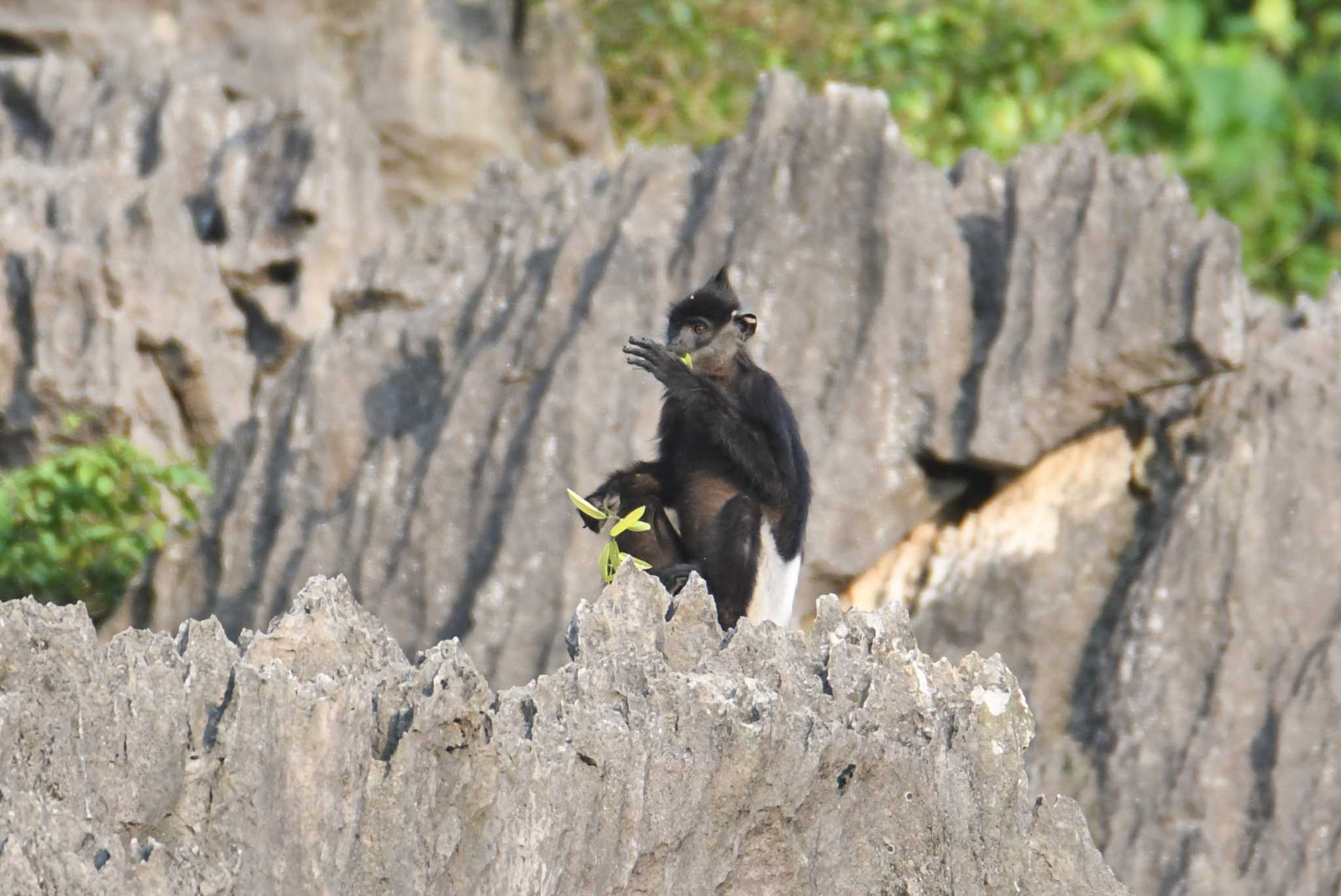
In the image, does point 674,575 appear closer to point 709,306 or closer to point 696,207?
point 709,306

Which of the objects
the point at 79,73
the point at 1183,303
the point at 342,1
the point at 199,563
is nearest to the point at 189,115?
the point at 79,73

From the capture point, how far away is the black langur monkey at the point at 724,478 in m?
5.89

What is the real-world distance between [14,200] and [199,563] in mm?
2848

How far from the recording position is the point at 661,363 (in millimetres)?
5594

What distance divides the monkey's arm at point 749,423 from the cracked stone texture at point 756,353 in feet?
5.21

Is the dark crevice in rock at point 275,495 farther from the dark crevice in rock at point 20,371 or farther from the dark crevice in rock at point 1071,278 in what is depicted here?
the dark crevice in rock at point 1071,278

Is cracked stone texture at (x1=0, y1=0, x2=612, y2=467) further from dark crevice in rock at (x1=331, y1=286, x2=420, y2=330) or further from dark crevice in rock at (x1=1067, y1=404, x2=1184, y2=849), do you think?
dark crevice in rock at (x1=1067, y1=404, x2=1184, y2=849)

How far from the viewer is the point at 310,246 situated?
1014cm

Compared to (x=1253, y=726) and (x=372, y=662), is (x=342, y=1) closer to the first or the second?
(x=1253, y=726)

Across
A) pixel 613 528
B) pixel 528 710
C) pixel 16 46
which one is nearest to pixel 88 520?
pixel 613 528

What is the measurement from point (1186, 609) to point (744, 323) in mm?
2419

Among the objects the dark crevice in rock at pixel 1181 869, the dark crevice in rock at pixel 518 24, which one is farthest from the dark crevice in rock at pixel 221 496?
the dark crevice in rock at pixel 518 24

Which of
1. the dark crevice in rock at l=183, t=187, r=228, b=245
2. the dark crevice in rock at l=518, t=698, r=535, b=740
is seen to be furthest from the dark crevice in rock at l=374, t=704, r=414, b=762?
the dark crevice in rock at l=183, t=187, r=228, b=245

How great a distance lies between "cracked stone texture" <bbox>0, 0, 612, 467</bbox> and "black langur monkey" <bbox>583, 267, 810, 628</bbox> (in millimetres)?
3914
